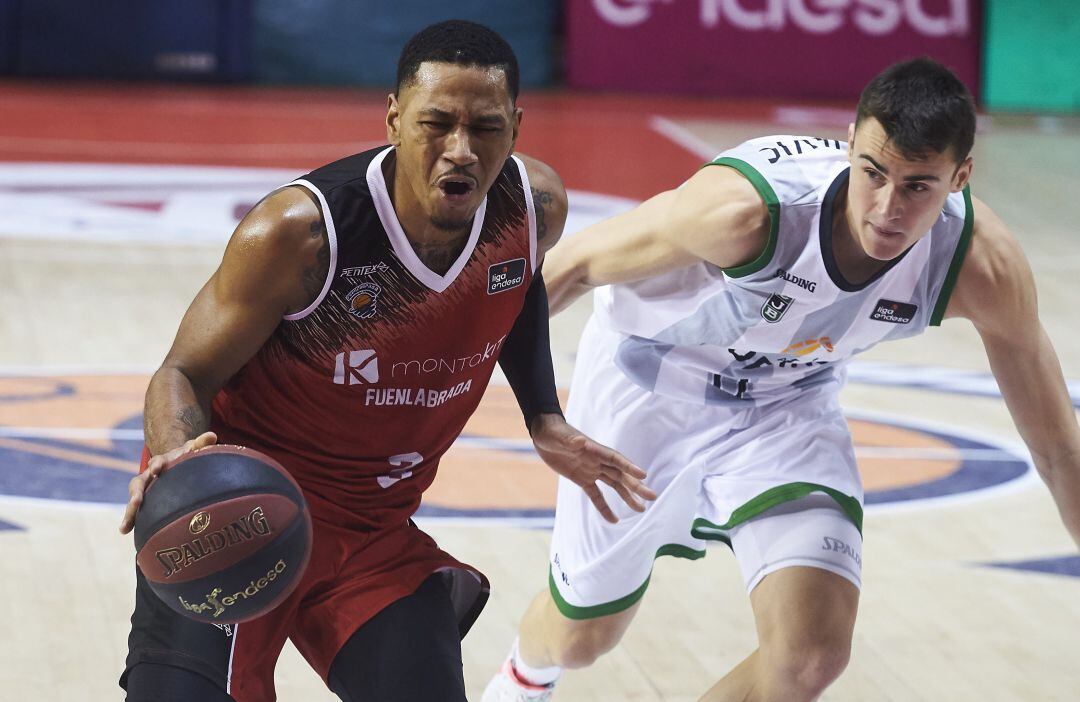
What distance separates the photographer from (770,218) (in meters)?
3.50

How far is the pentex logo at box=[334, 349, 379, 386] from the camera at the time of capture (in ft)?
10.4

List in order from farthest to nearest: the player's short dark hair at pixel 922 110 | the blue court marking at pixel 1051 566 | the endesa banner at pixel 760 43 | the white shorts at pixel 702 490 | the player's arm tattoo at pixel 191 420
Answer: the endesa banner at pixel 760 43, the blue court marking at pixel 1051 566, the white shorts at pixel 702 490, the player's short dark hair at pixel 922 110, the player's arm tattoo at pixel 191 420

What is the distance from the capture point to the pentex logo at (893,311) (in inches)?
141

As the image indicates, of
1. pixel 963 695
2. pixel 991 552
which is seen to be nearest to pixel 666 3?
pixel 991 552

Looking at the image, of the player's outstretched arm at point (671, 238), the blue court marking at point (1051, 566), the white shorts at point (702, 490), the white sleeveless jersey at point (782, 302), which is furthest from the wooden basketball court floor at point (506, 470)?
the player's outstretched arm at point (671, 238)

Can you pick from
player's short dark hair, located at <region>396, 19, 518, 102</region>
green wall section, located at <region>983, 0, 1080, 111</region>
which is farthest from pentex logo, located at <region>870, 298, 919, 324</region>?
green wall section, located at <region>983, 0, 1080, 111</region>

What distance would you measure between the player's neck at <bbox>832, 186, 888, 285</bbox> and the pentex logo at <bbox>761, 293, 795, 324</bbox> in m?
0.13

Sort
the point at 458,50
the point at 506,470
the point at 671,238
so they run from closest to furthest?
the point at 458,50 → the point at 671,238 → the point at 506,470

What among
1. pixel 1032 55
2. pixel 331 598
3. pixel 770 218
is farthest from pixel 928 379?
pixel 1032 55

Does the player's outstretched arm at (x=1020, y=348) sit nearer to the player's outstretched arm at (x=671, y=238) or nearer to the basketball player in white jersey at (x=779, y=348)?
the basketball player in white jersey at (x=779, y=348)

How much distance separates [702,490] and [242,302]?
1.37 meters

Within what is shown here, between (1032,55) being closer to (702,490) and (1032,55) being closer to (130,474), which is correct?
(130,474)

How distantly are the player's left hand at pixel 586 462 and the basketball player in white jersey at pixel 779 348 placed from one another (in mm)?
399

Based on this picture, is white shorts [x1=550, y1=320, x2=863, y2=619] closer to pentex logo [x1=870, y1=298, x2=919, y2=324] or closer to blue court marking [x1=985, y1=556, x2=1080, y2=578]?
pentex logo [x1=870, y1=298, x2=919, y2=324]
